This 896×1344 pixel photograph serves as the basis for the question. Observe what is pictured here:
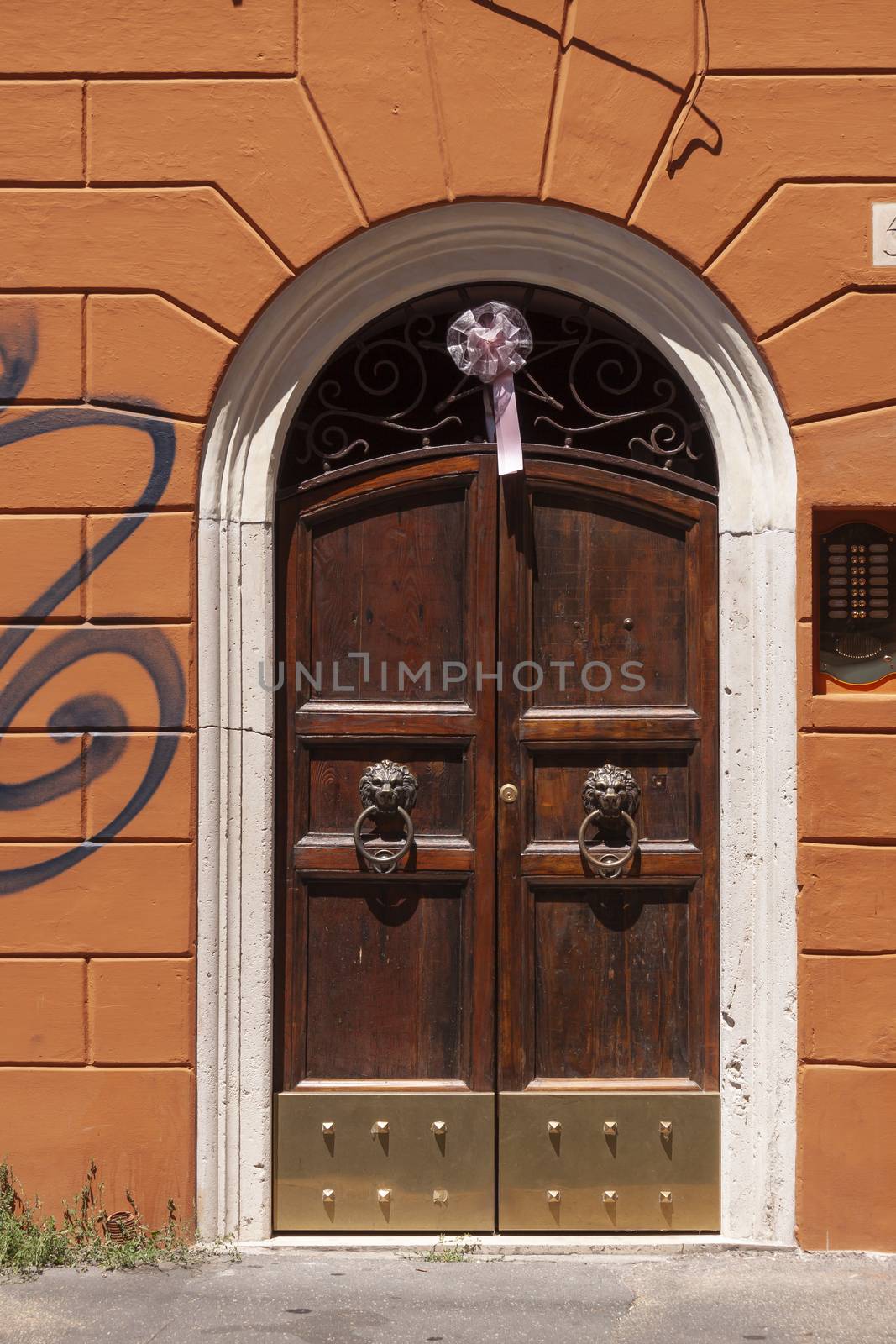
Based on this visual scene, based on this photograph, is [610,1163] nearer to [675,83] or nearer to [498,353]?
[498,353]

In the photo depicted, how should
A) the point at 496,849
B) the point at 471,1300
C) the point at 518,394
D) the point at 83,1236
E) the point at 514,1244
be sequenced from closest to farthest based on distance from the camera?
the point at 471,1300
the point at 83,1236
the point at 514,1244
the point at 496,849
the point at 518,394

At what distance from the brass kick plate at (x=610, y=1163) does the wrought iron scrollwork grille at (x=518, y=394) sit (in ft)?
7.29

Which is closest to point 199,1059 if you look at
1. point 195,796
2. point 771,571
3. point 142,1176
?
point 142,1176

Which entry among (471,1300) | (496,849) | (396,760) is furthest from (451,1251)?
(396,760)

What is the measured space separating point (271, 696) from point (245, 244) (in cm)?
152

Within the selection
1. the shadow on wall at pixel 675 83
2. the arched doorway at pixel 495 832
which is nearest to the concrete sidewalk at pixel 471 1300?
the arched doorway at pixel 495 832

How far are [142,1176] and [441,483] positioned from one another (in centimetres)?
256

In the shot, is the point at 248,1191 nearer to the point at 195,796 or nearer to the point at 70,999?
the point at 70,999

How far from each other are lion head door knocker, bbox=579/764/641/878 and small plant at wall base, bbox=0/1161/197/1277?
A: 6.05 ft

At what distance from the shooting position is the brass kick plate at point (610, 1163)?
14.1ft

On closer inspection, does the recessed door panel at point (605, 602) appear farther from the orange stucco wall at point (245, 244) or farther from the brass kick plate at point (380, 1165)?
the brass kick plate at point (380, 1165)

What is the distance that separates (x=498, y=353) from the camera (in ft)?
14.3

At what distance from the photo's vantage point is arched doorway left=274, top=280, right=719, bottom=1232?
14.1ft

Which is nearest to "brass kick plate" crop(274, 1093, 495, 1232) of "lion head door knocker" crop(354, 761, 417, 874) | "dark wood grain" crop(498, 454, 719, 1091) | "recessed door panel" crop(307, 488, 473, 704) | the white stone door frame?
the white stone door frame
